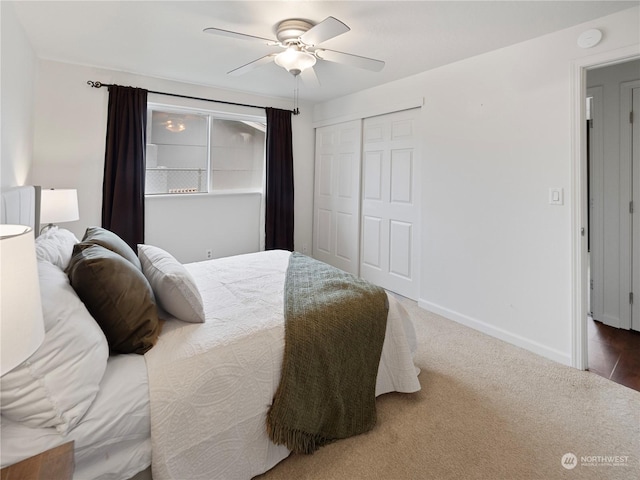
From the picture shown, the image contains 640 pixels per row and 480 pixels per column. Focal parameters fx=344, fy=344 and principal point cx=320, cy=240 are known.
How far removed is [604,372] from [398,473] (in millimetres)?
1807

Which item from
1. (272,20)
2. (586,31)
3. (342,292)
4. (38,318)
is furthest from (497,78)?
(38,318)

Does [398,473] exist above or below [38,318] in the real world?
below

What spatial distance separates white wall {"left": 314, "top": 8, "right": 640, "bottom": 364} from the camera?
2.43 m

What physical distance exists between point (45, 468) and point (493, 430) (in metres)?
1.88

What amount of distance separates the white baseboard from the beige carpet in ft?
0.29

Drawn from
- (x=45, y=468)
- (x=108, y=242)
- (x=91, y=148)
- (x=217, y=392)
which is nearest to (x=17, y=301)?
(x=45, y=468)

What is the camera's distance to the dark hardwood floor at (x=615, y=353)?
2.31 meters

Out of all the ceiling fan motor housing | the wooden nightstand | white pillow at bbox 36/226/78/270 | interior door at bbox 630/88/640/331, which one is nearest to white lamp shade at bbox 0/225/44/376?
the wooden nightstand

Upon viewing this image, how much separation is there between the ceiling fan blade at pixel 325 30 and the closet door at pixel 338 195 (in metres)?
2.23

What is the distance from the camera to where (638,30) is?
2.06 m

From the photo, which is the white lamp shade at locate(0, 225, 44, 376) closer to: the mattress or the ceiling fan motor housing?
the mattress

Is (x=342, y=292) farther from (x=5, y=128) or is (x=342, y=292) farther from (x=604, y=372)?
(x=5, y=128)

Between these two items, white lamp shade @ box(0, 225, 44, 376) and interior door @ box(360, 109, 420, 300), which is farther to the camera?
interior door @ box(360, 109, 420, 300)

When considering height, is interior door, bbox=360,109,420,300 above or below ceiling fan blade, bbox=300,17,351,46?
below
